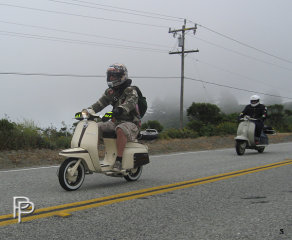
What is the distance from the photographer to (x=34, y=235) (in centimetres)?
371

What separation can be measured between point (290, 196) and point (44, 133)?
9547 mm

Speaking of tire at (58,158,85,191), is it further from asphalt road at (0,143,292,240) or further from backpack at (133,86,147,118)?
backpack at (133,86,147,118)

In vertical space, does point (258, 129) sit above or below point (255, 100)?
below

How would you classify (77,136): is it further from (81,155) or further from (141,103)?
(141,103)

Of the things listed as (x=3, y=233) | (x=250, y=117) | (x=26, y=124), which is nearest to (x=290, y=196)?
(x=3, y=233)

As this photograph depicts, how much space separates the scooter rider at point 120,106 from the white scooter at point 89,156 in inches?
5.6

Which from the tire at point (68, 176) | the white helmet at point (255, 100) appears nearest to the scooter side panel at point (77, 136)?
the tire at point (68, 176)

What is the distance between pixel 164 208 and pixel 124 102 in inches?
89.7

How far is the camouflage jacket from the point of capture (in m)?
6.61

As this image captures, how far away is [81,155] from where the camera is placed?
234 inches

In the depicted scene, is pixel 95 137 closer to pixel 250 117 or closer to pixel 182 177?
pixel 182 177

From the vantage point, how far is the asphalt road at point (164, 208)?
389cm

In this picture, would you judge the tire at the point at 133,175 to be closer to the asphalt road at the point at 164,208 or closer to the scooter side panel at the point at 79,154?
the asphalt road at the point at 164,208

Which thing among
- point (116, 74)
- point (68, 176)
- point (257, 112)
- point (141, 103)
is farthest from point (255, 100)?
point (68, 176)
